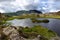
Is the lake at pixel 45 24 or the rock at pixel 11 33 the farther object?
the lake at pixel 45 24

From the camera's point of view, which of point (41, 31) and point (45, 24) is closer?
Result: point (41, 31)

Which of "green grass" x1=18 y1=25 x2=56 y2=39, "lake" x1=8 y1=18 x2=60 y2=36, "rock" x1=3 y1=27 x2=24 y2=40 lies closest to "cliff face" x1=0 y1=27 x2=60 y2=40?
"rock" x1=3 y1=27 x2=24 y2=40

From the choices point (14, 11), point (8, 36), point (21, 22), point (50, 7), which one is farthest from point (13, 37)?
point (50, 7)

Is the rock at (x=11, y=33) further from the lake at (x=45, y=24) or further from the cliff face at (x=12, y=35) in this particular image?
the lake at (x=45, y=24)

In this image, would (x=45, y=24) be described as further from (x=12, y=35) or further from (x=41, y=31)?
(x=12, y=35)

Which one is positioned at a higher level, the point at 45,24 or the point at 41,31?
the point at 45,24

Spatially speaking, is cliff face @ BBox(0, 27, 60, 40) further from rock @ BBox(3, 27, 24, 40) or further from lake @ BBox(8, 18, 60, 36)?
lake @ BBox(8, 18, 60, 36)

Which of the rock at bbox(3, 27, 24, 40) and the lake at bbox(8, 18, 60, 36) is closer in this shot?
the rock at bbox(3, 27, 24, 40)

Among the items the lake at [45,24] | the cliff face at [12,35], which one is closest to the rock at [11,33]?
the cliff face at [12,35]

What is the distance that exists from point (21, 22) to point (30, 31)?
0.58m

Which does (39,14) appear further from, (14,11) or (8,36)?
(8,36)

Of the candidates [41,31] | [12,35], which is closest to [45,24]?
[41,31]

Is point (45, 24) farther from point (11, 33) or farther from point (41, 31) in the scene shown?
point (11, 33)

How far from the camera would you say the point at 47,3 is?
6.79 m
